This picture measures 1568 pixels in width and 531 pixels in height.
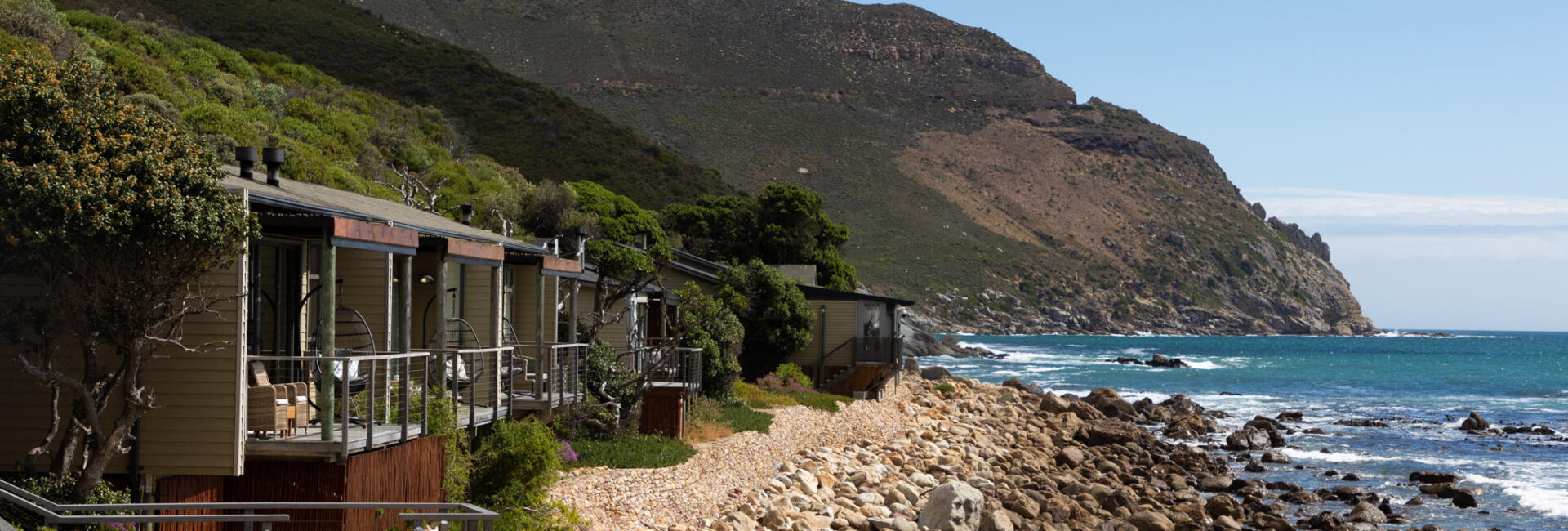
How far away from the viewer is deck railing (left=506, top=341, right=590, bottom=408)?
16.3 m

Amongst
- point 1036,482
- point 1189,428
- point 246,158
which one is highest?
point 246,158

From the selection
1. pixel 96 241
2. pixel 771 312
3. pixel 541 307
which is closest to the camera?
pixel 96 241

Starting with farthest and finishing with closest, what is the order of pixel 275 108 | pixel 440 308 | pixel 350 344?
pixel 275 108
pixel 350 344
pixel 440 308

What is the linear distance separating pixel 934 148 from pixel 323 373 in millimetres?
108298

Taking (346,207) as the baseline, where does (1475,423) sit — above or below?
below

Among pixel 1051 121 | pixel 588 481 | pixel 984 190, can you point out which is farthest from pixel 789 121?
pixel 588 481

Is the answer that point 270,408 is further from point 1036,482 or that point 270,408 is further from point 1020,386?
point 1020,386

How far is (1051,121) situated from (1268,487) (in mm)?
108122

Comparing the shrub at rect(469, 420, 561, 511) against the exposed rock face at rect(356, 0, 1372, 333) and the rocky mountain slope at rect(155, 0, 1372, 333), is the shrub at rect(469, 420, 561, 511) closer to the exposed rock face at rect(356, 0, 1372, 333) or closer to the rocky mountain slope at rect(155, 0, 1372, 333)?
the rocky mountain slope at rect(155, 0, 1372, 333)

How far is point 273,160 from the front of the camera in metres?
13.9

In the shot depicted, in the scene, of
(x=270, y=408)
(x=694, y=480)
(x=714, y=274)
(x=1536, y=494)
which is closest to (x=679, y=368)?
(x=694, y=480)

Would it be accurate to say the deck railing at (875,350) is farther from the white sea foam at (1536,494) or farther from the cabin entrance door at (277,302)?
the cabin entrance door at (277,302)

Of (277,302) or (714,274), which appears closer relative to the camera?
(277,302)

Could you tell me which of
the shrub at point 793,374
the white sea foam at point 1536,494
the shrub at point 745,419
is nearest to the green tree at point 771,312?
the shrub at point 793,374
